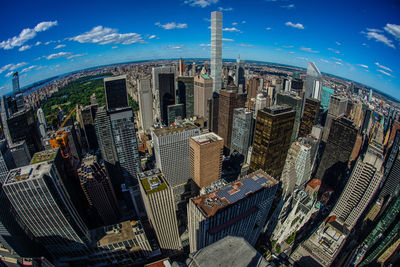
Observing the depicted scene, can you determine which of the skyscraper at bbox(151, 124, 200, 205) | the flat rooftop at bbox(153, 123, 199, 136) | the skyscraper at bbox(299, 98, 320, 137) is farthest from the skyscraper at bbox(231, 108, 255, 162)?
the skyscraper at bbox(299, 98, 320, 137)

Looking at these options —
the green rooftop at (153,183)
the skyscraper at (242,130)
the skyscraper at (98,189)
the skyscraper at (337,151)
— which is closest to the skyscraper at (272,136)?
the skyscraper at (242,130)

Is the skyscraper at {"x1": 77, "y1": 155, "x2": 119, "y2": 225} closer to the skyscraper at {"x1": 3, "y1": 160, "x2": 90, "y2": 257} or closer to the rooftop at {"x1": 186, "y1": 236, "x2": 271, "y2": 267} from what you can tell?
the skyscraper at {"x1": 3, "y1": 160, "x2": 90, "y2": 257}

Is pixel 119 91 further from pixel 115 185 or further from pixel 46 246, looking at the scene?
pixel 46 246

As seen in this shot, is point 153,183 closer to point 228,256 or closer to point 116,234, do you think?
point 116,234

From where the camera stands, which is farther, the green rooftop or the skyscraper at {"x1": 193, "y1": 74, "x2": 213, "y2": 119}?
the skyscraper at {"x1": 193, "y1": 74, "x2": 213, "y2": 119}

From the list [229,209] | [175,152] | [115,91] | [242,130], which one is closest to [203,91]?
[242,130]

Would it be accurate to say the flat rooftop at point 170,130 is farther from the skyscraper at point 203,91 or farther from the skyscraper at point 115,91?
the skyscraper at point 203,91

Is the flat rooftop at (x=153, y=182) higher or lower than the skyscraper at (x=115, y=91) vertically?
lower

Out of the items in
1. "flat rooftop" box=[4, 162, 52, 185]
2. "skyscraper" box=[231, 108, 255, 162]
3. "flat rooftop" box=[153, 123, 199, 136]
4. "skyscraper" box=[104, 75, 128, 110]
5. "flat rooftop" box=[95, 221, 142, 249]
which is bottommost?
"flat rooftop" box=[95, 221, 142, 249]
